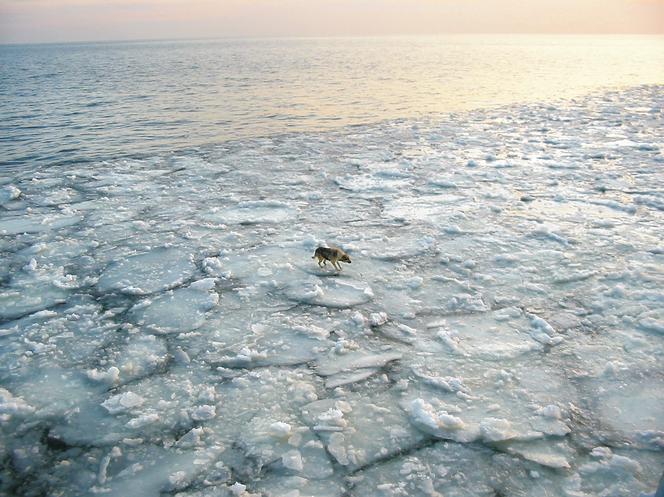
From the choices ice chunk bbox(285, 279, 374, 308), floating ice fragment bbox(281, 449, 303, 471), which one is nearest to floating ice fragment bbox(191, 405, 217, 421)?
floating ice fragment bbox(281, 449, 303, 471)

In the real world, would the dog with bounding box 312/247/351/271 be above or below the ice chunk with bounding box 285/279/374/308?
above

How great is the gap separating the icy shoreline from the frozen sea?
0.05 ft

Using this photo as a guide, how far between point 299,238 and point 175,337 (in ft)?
5.92

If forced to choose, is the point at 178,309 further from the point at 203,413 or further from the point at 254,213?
the point at 254,213

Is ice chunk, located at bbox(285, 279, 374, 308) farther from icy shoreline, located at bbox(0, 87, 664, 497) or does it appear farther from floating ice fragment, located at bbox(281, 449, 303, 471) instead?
floating ice fragment, located at bbox(281, 449, 303, 471)

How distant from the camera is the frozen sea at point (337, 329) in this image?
2.03m

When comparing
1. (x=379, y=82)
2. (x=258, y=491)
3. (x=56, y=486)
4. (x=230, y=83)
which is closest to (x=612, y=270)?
(x=258, y=491)

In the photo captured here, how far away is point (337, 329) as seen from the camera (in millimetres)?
3035

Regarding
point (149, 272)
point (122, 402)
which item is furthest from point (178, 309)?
point (122, 402)

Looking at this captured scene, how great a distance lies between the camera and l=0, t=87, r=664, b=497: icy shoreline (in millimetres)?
2020

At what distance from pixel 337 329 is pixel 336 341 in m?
0.13

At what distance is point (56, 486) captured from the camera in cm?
193

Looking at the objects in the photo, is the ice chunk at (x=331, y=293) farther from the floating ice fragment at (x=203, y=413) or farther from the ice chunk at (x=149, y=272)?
the floating ice fragment at (x=203, y=413)

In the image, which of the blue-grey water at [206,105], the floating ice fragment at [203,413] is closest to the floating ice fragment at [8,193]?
the blue-grey water at [206,105]
